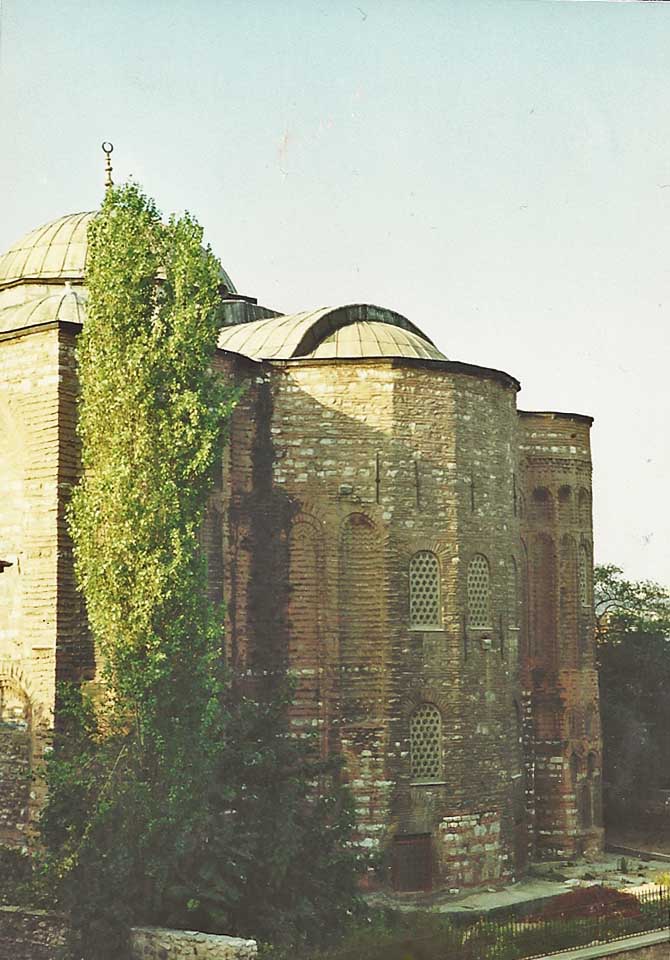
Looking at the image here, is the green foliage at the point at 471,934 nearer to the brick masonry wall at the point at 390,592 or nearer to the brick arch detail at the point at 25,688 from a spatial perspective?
the brick masonry wall at the point at 390,592

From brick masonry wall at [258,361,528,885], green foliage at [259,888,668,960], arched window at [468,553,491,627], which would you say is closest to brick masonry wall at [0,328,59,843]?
green foliage at [259,888,668,960]

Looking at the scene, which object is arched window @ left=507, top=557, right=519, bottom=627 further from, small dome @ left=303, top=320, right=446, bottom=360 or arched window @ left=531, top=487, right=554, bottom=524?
small dome @ left=303, top=320, right=446, bottom=360

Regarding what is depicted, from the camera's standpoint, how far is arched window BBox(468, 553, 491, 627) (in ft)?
74.3

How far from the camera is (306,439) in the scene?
A: 862 inches

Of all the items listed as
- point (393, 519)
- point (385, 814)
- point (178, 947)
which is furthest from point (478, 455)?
point (178, 947)

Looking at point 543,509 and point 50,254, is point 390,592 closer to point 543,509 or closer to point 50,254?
point 543,509

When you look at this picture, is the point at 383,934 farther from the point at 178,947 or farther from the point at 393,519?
the point at 393,519

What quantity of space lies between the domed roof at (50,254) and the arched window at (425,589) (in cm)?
991

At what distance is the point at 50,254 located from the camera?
27.1m

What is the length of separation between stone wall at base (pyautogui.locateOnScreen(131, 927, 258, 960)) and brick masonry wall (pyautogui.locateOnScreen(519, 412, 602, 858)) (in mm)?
11760

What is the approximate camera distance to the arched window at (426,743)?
21.6 m

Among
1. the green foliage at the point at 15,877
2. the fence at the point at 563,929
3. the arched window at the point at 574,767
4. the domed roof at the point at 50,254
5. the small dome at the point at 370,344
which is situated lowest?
the fence at the point at 563,929

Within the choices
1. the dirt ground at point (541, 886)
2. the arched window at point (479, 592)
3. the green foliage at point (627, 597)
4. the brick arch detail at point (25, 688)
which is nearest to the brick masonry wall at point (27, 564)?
the brick arch detail at point (25, 688)

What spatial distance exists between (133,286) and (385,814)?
9.60 metres
